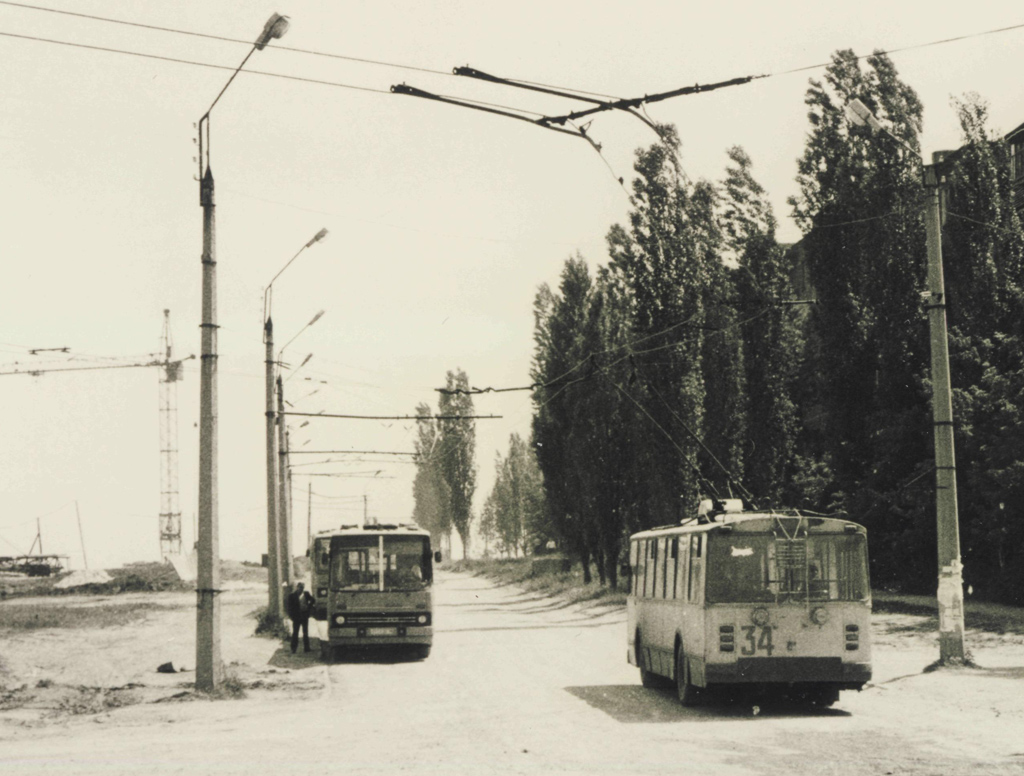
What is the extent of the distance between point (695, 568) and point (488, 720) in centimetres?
303

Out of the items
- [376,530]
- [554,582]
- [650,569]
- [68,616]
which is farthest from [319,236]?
[554,582]

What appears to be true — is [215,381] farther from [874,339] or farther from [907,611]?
[874,339]

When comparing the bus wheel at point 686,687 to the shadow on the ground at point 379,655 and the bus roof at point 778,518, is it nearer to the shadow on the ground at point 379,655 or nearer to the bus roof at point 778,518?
the bus roof at point 778,518

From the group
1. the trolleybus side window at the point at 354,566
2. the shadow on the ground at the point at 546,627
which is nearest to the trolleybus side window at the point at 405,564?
the trolleybus side window at the point at 354,566

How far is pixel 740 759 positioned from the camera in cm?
1147

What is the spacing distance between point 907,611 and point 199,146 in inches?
780

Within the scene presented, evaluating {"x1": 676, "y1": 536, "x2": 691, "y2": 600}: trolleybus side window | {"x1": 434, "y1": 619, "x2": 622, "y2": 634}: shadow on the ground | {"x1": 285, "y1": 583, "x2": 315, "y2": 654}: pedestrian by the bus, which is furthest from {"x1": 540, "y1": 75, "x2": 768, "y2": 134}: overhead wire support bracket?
{"x1": 434, "y1": 619, "x2": 622, "y2": 634}: shadow on the ground

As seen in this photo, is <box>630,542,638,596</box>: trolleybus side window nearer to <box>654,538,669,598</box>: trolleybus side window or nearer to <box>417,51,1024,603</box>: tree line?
<box>654,538,669,598</box>: trolleybus side window

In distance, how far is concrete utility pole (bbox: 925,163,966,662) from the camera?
2009cm

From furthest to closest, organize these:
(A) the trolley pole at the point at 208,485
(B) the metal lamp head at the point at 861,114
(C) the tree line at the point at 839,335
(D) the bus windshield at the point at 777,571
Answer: (C) the tree line at the point at 839,335
(B) the metal lamp head at the point at 861,114
(A) the trolley pole at the point at 208,485
(D) the bus windshield at the point at 777,571

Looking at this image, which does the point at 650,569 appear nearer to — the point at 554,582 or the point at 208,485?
the point at 208,485

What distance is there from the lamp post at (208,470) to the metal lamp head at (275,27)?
2640 millimetres

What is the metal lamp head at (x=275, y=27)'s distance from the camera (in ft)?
48.8

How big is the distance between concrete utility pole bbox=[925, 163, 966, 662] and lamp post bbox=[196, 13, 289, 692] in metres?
10.2
